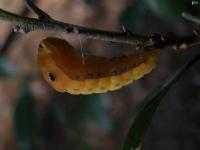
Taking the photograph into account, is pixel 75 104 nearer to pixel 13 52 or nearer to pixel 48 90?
pixel 48 90

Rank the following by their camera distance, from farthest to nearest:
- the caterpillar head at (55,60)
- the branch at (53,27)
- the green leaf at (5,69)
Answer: the green leaf at (5,69) < the caterpillar head at (55,60) < the branch at (53,27)

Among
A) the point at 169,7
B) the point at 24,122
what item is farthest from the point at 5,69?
the point at 169,7

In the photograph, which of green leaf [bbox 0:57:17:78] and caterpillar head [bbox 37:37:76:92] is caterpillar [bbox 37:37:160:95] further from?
green leaf [bbox 0:57:17:78]

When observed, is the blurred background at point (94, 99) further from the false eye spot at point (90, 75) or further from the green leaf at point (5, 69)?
the false eye spot at point (90, 75)

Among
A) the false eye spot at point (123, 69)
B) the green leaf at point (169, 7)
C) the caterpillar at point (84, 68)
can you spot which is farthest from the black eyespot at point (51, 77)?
the green leaf at point (169, 7)

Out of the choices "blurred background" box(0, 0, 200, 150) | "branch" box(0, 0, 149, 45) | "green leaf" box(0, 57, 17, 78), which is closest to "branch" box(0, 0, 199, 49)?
"branch" box(0, 0, 149, 45)

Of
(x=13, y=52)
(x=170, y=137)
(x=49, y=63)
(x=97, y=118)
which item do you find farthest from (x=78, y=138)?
(x=49, y=63)

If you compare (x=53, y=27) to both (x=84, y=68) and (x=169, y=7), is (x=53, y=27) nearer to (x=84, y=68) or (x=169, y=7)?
(x=84, y=68)
